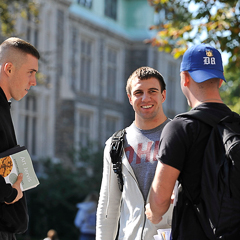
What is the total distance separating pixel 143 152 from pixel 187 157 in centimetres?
106

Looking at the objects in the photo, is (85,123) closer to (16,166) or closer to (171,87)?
(171,87)

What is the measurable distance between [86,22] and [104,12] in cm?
244

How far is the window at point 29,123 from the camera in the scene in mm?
20203

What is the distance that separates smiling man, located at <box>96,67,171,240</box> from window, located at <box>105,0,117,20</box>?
2304 cm

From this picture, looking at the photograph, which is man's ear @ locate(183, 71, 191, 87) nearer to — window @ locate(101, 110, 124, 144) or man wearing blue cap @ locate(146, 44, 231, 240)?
man wearing blue cap @ locate(146, 44, 231, 240)

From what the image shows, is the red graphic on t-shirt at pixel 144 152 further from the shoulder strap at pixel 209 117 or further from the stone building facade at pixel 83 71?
the stone building facade at pixel 83 71

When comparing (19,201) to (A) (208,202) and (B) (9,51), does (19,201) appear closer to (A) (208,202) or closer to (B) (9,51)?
(B) (9,51)

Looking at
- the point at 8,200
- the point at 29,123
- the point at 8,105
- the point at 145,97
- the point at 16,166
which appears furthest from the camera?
the point at 29,123

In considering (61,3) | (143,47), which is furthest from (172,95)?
(61,3)

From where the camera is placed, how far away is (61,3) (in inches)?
855

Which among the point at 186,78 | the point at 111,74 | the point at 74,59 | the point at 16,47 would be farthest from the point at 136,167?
the point at 111,74

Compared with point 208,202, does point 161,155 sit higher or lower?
higher

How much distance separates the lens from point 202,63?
2.88 metres

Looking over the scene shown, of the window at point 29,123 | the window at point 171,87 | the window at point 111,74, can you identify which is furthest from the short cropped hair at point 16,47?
the window at point 171,87
